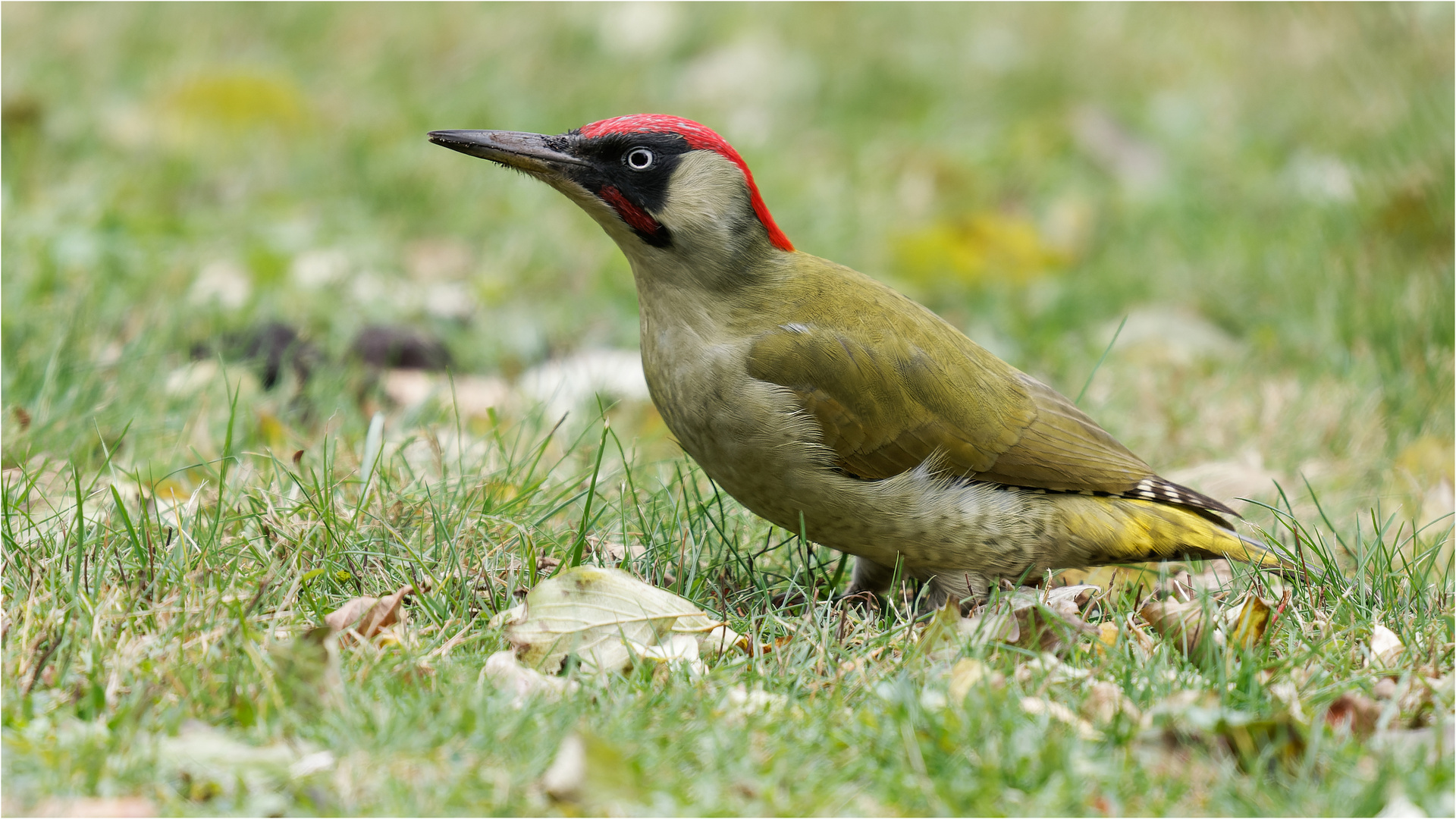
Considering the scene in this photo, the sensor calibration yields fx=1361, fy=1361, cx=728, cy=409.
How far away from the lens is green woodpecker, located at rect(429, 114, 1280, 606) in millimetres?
3248

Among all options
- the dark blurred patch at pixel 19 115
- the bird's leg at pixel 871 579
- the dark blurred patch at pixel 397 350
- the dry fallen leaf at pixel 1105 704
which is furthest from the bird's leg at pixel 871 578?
the dark blurred patch at pixel 19 115

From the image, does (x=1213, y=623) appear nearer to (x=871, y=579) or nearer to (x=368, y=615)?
(x=871, y=579)

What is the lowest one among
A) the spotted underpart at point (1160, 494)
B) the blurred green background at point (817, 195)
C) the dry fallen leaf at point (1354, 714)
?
the dry fallen leaf at point (1354, 714)

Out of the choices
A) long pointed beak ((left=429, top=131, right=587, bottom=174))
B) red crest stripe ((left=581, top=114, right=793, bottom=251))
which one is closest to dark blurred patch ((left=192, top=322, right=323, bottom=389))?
long pointed beak ((left=429, top=131, right=587, bottom=174))

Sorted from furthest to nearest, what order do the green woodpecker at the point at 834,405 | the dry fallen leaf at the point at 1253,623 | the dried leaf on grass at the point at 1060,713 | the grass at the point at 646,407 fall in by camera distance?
the green woodpecker at the point at 834,405, the dry fallen leaf at the point at 1253,623, the dried leaf on grass at the point at 1060,713, the grass at the point at 646,407

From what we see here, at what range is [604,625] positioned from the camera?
Answer: 269 cm

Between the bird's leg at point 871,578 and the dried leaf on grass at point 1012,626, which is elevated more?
the dried leaf on grass at point 1012,626

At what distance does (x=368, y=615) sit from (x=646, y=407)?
7.47 feet

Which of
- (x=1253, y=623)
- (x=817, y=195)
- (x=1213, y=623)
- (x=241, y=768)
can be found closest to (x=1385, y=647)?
(x=1253, y=623)

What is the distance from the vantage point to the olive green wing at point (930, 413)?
3.28 meters

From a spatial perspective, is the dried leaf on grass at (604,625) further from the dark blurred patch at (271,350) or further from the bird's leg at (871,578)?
the dark blurred patch at (271,350)

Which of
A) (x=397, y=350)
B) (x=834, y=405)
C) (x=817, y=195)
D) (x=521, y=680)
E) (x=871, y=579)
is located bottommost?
(x=871, y=579)

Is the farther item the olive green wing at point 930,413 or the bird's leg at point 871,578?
the bird's leg at point 871,578

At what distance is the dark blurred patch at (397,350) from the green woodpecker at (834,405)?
159cm
